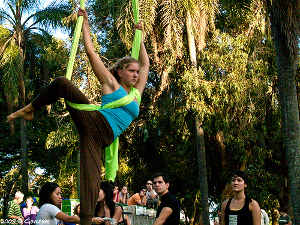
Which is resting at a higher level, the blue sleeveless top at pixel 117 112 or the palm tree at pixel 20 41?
the palm tree at pixel 20 41

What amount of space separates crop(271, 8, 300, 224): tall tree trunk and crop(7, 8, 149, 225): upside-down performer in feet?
16.1

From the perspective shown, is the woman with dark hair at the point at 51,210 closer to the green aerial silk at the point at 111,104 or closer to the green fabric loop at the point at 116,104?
the green aerial silk at the point at 111,104

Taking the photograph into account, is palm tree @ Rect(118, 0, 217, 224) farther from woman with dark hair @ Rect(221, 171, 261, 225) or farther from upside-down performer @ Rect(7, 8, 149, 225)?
upside-down performer @ Rect(7, 8, 149, 225)

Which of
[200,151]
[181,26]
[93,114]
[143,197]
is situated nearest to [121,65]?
[93,114]

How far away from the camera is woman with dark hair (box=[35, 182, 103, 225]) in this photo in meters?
4.95

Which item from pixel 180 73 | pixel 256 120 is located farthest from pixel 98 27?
pixel 256 120

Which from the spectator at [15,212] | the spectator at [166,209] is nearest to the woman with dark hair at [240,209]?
the spectator at [166,209]

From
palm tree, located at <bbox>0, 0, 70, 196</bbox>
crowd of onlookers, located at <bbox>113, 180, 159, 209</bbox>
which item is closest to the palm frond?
palm tree, located at <bbox>0, 0, 70, 196</bbox>

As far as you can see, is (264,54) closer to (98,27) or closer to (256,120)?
(256,120)

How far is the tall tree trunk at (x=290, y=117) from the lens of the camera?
322 inches

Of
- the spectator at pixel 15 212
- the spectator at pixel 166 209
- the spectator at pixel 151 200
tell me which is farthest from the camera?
the spectator at pixel 151 200

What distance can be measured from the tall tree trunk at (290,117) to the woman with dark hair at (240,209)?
323cm

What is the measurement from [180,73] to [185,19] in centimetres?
198

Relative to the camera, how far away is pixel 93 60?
12.9 ft
